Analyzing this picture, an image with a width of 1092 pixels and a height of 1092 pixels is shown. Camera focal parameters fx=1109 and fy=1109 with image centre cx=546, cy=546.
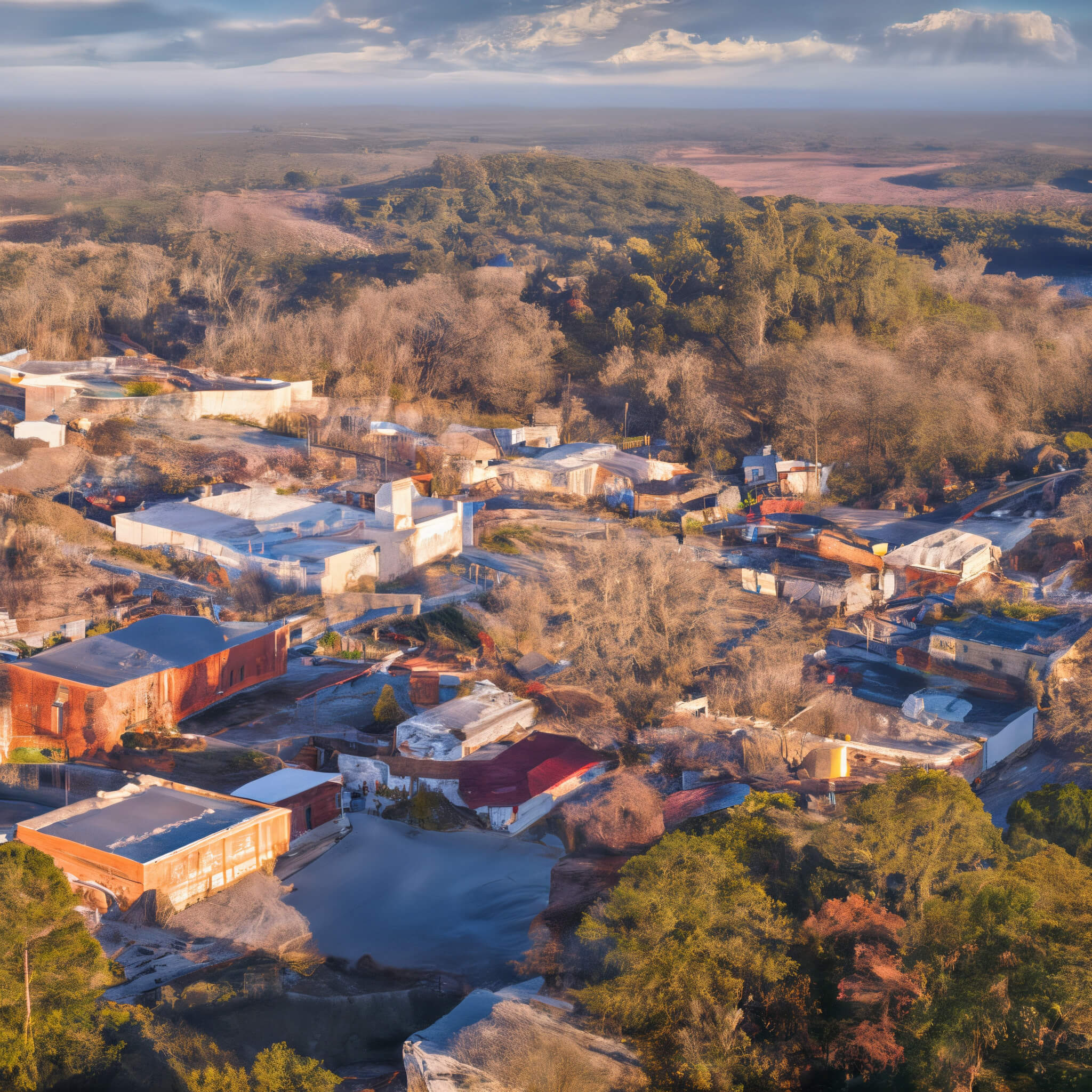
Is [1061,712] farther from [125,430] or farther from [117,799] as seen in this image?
[125,430]

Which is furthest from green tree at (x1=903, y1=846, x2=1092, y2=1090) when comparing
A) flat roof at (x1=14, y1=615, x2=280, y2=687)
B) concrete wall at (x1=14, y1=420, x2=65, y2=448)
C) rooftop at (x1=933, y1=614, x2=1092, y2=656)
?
concrete wall at (x1=14, y1=420, x2=65, y2=448)

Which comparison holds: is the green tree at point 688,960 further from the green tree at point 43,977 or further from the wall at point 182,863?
the wall at point 182,863

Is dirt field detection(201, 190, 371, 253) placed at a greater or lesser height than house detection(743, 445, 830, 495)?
greater

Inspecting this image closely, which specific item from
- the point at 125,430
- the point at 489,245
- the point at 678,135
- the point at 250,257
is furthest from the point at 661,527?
the point at 678,135

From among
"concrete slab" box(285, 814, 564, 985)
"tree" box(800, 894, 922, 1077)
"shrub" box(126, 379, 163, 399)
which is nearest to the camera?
"tree" box(800, 894, 922, 1077)

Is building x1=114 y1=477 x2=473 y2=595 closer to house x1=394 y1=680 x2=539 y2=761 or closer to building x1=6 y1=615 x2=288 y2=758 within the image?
building x1=6 y1=615 x2=288 y2=758

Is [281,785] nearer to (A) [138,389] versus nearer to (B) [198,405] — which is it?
(B) [198,405]
